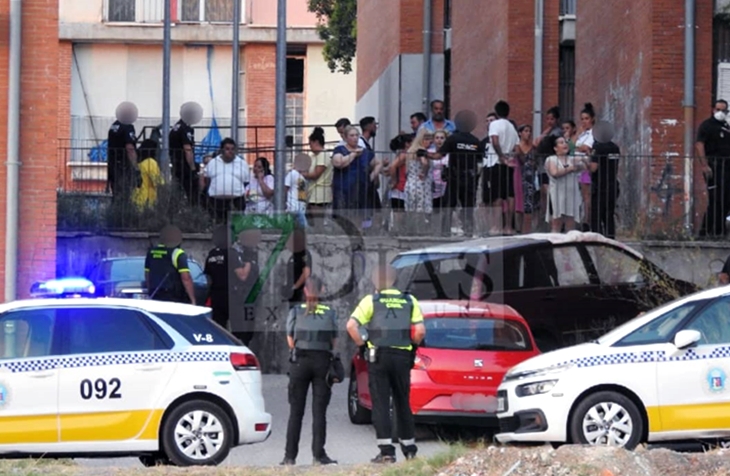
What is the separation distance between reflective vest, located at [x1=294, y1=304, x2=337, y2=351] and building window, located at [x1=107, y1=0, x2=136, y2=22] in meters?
37.5

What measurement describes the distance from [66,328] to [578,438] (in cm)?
448

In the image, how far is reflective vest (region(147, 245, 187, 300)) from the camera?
17.7 meters

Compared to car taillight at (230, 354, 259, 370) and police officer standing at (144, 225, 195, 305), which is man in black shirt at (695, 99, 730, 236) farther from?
car taillight at (230, 354, 259, 370)

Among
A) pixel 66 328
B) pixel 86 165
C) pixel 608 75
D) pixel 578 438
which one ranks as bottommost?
pixel 578 438

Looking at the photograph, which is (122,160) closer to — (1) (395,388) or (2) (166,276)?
(2) (166,276)

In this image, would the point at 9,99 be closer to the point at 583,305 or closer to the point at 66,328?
the point at 66,328

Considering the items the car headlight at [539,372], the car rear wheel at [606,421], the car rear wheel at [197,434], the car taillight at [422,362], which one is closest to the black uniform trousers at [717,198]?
the car taillight at [422,362]

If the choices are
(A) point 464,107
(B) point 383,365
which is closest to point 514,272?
(B) point 383,365

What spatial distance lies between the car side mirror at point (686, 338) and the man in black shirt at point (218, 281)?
6.80 m

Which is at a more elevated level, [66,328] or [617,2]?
[617,2]

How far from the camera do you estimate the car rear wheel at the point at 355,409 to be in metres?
16.4

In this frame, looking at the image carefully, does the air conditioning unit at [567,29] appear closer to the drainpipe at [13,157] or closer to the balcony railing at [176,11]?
the drainpipe at [13,157]

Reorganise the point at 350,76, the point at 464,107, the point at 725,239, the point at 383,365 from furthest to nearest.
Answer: the point at 350,76 < the point at 464,107 < the point at 725,239 < the point at 383,365

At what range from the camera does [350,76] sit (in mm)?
53156
